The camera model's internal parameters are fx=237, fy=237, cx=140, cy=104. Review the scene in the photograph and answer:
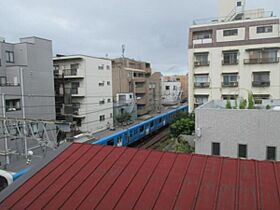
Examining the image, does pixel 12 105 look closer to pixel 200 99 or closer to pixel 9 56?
pixel 9 56

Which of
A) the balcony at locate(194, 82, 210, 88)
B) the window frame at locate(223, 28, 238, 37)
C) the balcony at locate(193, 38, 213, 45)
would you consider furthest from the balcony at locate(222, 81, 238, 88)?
the window frame at locate(223, 28, 238, 37)

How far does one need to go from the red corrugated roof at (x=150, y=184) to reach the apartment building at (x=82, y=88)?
1910 cm

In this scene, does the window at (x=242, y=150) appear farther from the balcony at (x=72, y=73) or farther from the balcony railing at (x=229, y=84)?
the balcony at (x=72, y=73)

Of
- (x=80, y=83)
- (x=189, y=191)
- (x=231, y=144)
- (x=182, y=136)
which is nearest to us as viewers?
(x=189, y=191)

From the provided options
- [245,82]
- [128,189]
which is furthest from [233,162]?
[245,82]

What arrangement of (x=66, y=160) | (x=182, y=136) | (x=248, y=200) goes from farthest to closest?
(x=182, y=136), (x=66, y=160), (x=248, y=200)

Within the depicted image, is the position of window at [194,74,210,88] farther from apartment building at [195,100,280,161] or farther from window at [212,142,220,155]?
window at [212,142,220,155]

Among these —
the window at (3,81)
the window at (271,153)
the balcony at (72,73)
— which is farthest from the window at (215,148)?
the balcony at (72,73)

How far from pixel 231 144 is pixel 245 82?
34.4ft

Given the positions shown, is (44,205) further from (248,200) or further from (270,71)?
(270,71)

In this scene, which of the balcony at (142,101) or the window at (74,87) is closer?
the window at (74,87)

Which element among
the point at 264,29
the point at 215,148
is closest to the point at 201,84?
the point at 264,29

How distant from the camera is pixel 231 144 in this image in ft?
37.1

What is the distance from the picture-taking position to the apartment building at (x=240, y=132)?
34.5 feet
